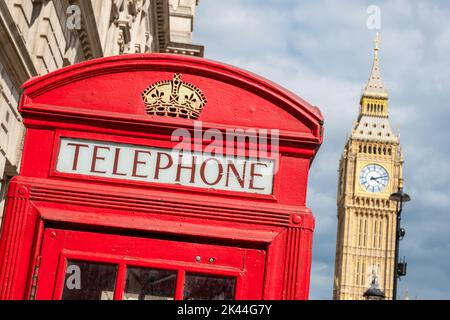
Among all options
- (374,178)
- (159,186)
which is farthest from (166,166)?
(374,178)

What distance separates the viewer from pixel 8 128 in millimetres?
11414

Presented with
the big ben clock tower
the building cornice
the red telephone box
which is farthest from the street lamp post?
the big ben clock tower

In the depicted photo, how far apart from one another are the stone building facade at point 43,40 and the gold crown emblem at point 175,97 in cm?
726

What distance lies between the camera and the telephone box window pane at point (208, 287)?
9.68ft

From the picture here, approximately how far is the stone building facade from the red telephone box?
7234mm

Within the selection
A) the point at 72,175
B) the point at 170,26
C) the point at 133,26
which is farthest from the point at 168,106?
the point at 170,26

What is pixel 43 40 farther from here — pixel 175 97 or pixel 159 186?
pixel 159 186

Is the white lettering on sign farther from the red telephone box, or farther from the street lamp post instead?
the street lamp post

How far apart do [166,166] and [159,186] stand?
0.29 ft

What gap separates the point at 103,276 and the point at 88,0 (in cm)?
1221

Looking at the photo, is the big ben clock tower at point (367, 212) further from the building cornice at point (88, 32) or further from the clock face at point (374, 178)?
the building cornice at point (88, 32)
